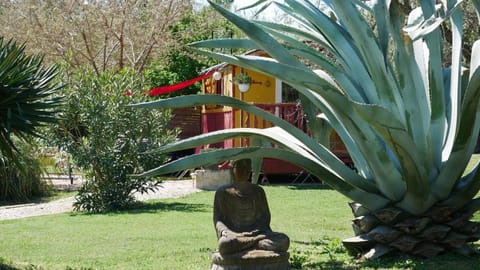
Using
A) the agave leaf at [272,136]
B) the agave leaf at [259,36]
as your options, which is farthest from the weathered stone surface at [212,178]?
the agave leaf at [259,36]

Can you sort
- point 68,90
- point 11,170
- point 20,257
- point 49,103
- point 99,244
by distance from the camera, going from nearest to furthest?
point 49,103
point 20,257
point 99,244
point 68,90
point 11,170

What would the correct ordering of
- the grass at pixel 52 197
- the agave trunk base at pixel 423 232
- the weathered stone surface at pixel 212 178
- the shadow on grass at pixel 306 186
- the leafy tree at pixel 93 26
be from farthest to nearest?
the leafy tree at pixel 93 26, the weathered stone surface at pixel 212 178, the grass at pixel 52 197, the shadow on grass at pixel 306 186, the agave trunk base at pixel 423 232

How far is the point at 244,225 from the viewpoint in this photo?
24.1 feet

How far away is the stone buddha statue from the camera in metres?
6.96

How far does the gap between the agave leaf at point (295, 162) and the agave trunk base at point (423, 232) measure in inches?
6.6

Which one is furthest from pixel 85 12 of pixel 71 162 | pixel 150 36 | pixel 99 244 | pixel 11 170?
pixel 99 244

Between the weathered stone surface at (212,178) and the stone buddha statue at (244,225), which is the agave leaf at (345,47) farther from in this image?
the weathered stone surface at (212,178)

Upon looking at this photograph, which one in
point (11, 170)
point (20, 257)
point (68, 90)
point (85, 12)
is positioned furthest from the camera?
point (85, 12)

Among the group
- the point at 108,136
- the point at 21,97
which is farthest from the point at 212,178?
the point at 21,97

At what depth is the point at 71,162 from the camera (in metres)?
17.1

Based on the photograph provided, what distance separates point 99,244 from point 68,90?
229 inches

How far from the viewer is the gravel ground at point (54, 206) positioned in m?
17.0

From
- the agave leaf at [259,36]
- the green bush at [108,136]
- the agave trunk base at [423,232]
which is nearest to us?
the agave leaf at [259,36]

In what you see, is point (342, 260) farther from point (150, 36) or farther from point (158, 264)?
point (150, 36)
